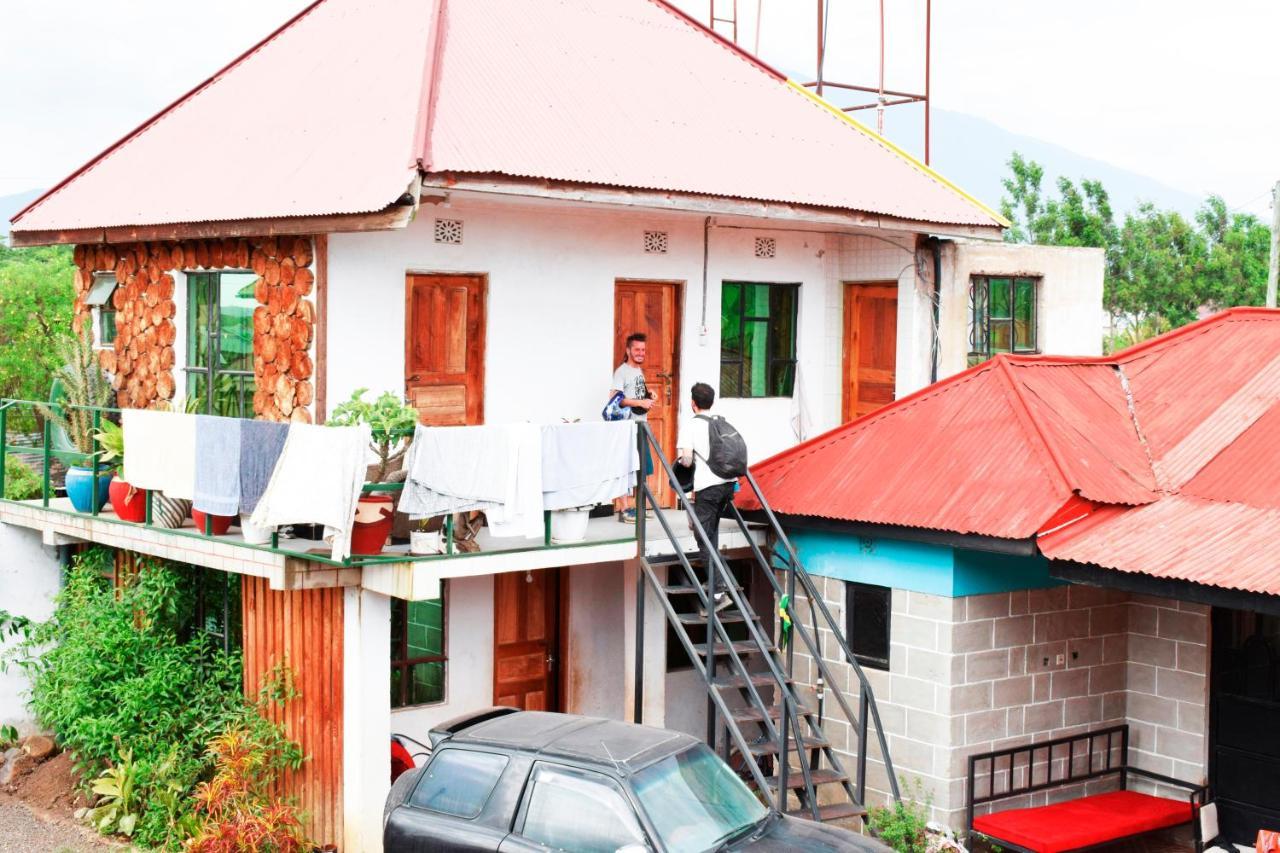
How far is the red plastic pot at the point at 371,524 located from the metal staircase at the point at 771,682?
235 centimetres

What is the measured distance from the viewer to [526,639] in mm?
15312

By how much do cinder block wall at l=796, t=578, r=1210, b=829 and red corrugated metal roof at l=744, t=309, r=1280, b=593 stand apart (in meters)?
0.95

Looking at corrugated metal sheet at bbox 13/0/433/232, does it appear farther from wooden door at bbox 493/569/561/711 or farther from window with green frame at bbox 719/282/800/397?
wooden door at bbox 493/569/561/711

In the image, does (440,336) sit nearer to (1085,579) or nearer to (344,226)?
(344,226)

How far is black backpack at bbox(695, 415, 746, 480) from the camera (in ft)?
43.1

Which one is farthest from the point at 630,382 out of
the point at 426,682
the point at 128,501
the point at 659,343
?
the point at 128,501

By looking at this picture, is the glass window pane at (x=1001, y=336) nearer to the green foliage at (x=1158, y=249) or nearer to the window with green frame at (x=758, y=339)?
the window with green frame at (x=758, y=339)

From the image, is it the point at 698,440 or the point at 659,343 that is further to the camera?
the point at 659,343

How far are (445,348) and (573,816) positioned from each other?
18.4ft

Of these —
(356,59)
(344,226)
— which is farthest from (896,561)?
(356,59)

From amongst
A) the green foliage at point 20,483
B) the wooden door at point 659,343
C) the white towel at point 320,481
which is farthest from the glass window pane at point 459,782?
the green foliage at point 20,483

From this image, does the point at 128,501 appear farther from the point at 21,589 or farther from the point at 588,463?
the point at 588,463

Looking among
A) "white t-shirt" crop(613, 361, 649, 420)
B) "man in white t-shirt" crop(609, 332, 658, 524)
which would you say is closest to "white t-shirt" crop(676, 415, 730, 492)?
"man in white t-shirt" crop(609, 332, 658, 524)

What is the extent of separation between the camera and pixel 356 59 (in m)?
15.1
